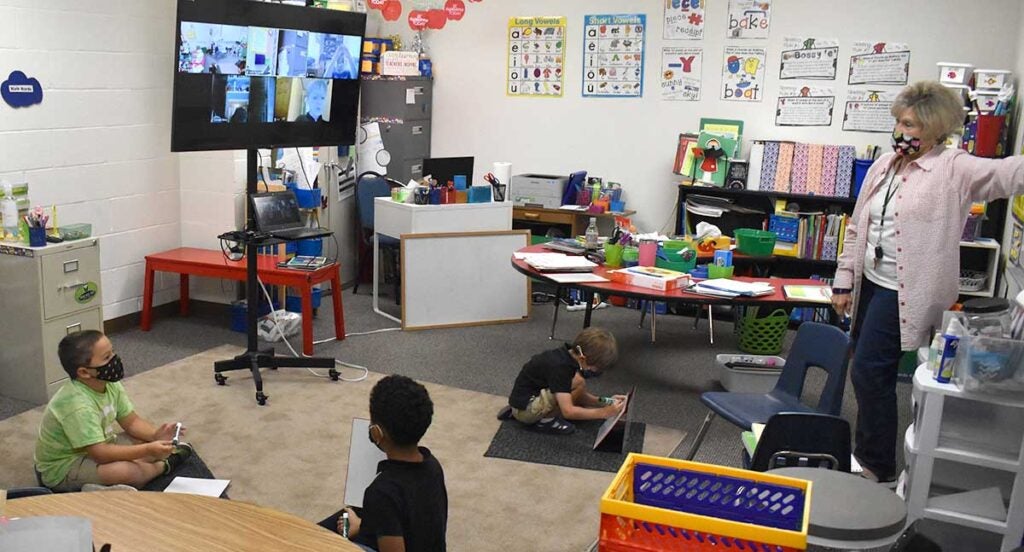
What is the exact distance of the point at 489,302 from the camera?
6.20m

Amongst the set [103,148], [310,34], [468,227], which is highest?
[310,34]

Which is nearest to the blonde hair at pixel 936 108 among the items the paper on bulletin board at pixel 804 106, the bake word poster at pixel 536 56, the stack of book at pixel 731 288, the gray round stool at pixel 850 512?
the stack of book at pixel 731 288

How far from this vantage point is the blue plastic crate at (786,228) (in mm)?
6180

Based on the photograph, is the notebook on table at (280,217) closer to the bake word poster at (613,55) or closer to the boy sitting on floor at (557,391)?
the boy sitting on floor at (557,391)

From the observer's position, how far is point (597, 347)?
412 cm

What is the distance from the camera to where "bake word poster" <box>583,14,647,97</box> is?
6.82 meters

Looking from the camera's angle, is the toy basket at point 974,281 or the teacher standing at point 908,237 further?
the toy basket at point 974,281

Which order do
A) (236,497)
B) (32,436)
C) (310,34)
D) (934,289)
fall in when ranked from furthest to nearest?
(310,34) → (32,436) → (236,497) → (934,289)

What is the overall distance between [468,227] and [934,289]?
3443 mm

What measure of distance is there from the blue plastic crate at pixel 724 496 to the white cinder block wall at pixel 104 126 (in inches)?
177

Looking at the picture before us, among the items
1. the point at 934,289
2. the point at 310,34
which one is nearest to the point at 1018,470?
the point at 934,289

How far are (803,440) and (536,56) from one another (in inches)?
197

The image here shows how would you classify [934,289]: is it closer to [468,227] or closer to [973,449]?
[973,449]

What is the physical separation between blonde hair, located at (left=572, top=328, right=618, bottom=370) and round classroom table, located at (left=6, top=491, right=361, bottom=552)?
89.0 inches
